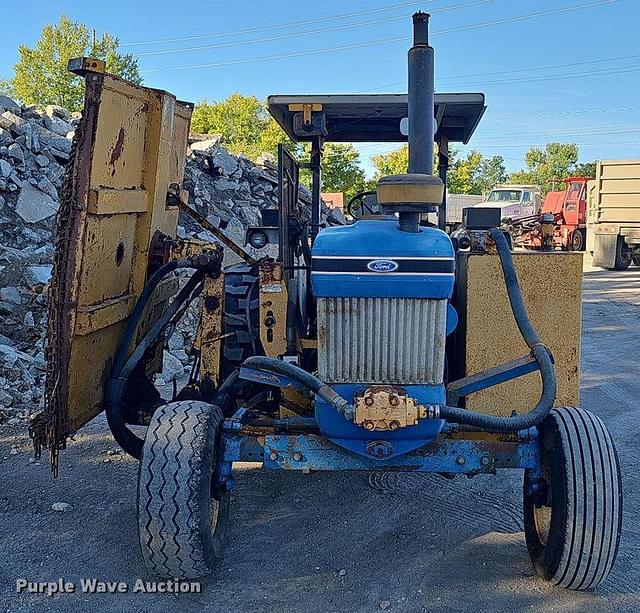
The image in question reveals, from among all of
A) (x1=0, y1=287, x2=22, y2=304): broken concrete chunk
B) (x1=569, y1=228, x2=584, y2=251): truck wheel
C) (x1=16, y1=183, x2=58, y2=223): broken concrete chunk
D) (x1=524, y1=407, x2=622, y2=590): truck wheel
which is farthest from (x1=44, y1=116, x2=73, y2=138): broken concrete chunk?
(x1=569, y1=228, x2=584, y2=251): truck wheel

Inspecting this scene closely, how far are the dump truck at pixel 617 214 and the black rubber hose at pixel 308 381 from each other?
63.0 ft

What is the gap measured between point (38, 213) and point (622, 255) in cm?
1591

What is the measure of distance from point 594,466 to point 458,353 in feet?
3.46

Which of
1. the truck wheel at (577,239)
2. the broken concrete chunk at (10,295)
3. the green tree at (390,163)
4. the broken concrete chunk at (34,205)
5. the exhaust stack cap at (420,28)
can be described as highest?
the green tree at (390,163)

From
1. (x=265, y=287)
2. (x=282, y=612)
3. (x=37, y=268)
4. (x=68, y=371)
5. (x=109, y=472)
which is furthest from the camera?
(x=37, y=268)

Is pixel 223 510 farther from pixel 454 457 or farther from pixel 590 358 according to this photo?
pixel 590 358

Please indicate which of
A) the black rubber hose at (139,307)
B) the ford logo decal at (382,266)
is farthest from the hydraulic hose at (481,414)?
the black rubber hose at (139,307)

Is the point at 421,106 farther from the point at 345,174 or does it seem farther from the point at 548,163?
the point at 548,163

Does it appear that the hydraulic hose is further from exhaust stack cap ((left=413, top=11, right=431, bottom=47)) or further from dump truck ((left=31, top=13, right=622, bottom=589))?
exhaust stack cap ((left=413, top=11, right=431, bottom=47))

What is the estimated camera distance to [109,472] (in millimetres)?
4863

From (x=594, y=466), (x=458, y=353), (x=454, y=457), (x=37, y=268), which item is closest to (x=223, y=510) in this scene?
(x=454, y=457)

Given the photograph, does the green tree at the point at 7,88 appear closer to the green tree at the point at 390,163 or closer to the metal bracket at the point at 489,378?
the green tree at the point at 390,163

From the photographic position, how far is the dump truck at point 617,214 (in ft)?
67.5

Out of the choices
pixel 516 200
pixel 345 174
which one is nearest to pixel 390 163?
pixel 345 174
